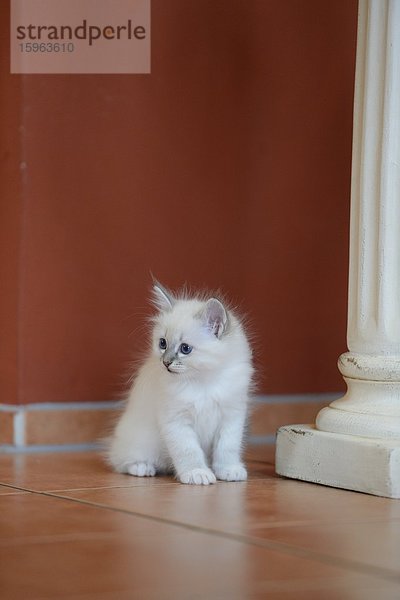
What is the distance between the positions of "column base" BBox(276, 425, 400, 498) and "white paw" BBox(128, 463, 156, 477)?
0.32 metres

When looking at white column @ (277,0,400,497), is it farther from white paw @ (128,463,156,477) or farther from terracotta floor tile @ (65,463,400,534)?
white paw @ (128,463,156,477)

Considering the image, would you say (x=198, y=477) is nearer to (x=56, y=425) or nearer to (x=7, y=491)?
(x=7, y=491)

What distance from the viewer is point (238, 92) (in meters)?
3.41

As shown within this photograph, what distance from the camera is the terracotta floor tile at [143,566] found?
1.57m

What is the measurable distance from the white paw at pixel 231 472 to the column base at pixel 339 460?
0.37ft

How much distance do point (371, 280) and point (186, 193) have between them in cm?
88

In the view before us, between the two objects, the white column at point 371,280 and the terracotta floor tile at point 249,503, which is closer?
the terracotta floor tile at point 249,503

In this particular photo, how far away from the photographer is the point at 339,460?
8.50ft

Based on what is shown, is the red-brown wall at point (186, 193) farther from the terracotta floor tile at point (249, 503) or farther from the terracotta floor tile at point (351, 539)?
the terracotta floor tile at point (351, 539)

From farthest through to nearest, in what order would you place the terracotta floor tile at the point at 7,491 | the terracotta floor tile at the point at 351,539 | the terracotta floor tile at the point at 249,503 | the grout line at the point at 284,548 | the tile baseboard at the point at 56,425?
the tile baseboard at the point at 56,425, the terracotta floor tile at the point at 7,491, the terracotta floor tile at the point at 249,503, the terracotta floor tile at the point at 351,539, the grout line at the point at 284,548

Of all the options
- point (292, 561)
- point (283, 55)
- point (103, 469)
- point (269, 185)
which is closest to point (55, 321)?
point (103, 469)

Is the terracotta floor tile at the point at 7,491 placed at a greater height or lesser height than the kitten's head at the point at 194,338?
lesser

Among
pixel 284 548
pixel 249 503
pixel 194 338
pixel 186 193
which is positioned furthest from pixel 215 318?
pixel 284 548

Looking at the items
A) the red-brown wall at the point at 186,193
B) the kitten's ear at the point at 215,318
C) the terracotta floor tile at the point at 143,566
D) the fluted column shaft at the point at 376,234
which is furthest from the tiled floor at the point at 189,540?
the red-brown wall at the point at 186,193
